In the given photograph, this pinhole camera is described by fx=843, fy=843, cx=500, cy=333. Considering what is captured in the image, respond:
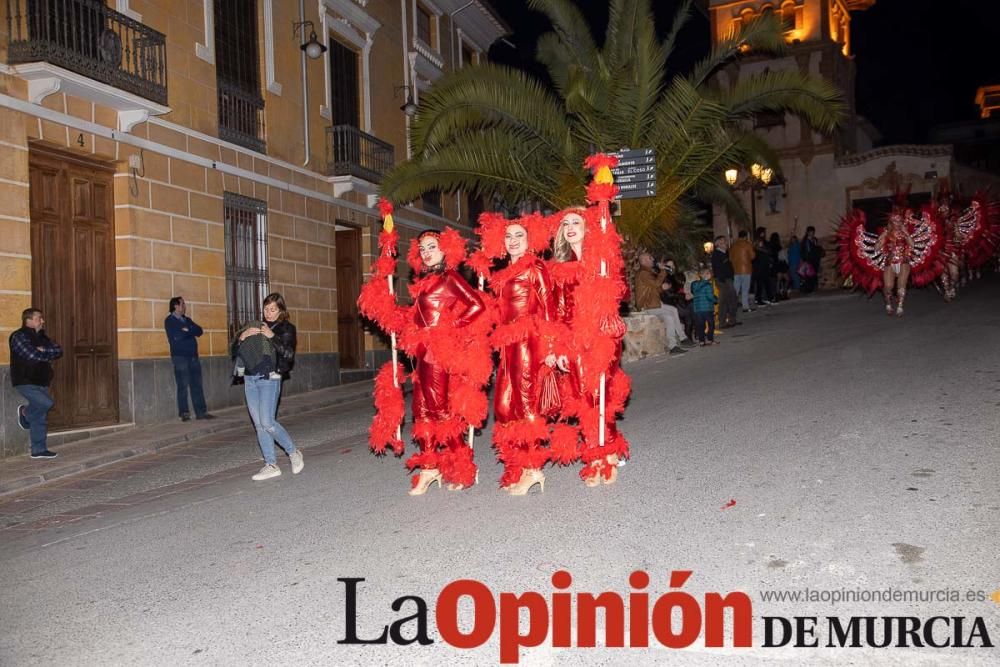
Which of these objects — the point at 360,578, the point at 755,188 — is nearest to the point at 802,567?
the point at 360,578

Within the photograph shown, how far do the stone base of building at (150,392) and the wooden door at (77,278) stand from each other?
0.22 metres

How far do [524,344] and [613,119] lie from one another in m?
8.35

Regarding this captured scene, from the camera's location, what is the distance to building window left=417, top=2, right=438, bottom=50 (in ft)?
75.6

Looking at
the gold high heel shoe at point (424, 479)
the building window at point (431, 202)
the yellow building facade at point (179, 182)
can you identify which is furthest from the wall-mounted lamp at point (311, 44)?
the gold high heel shoe at point (424, 479)

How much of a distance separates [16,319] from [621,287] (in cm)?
823

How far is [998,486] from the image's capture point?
5207 mm

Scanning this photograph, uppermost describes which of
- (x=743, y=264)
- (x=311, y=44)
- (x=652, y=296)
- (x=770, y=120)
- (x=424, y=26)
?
(x=424, y=26)

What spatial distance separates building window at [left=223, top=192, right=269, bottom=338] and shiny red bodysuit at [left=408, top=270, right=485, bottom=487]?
934 centimetres

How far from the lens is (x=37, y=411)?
1014 centimetres

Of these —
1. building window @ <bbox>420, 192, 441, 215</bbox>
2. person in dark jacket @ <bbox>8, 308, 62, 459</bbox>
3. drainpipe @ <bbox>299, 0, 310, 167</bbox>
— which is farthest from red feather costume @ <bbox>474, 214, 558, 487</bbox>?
building window @ <bbox>420, 192, 441, 215</bbox>

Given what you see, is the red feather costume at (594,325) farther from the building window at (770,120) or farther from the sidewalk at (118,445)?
the building window at (770,120)

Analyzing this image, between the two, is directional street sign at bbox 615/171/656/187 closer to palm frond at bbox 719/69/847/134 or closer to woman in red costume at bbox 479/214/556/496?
palm frond at bbox 719/69/847/134

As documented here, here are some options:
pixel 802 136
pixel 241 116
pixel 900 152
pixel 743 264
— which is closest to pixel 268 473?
pixel 241 116

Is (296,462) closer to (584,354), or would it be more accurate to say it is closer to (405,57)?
(584,354)
